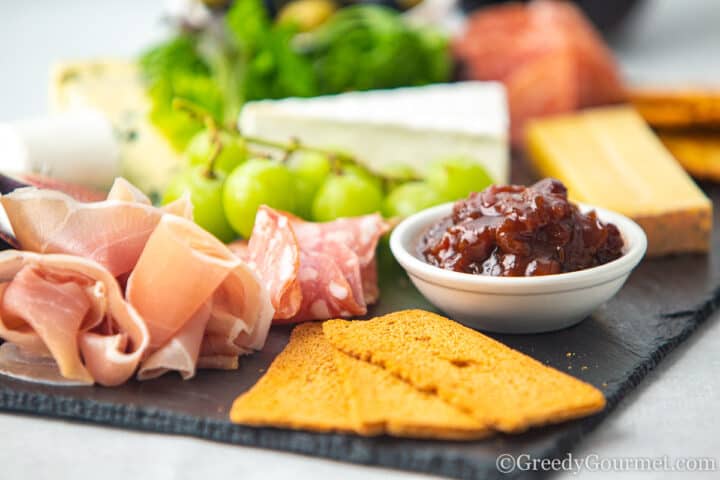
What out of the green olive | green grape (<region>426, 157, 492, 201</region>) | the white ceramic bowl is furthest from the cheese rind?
the green olive

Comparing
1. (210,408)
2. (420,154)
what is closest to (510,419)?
(210,408)

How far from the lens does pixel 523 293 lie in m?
1.64

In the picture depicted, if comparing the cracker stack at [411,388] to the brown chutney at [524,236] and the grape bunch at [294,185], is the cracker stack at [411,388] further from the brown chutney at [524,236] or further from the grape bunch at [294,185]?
the grape bunch at [294,185]

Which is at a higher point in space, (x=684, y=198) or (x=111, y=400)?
(x=111, y=400)

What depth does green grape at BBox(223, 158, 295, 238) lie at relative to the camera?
6.63 feet

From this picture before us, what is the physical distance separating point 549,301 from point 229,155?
2.94 feet

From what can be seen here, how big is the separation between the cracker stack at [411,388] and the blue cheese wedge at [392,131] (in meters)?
1.04

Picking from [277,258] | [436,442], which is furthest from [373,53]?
[436,442]

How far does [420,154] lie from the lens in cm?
264

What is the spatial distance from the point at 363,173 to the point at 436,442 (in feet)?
3.35

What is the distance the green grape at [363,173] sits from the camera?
7.29ft

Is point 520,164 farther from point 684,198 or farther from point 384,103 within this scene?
point 684,198

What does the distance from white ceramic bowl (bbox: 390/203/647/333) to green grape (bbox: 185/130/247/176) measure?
1.86 ft

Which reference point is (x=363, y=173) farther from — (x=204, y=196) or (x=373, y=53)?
(x=373, y=53)
